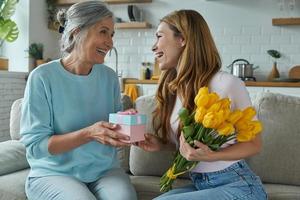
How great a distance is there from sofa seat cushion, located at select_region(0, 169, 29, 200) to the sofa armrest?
5cm

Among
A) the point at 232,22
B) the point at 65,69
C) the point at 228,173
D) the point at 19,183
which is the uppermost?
the point at 232,22

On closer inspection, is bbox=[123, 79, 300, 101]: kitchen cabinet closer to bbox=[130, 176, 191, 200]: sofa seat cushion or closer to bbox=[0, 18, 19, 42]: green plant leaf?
bbox=[130, 176, 191, 200]: sofa seat cushion

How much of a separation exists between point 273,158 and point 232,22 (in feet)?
10.5

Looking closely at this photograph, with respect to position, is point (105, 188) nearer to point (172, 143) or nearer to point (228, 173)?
point (172, 143)

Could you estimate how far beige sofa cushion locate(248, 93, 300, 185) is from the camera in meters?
1.89

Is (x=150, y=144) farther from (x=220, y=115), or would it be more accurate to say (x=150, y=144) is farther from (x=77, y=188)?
(x=220, y=115)

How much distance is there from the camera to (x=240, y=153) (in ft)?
4.52

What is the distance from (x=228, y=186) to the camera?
4.70 feet

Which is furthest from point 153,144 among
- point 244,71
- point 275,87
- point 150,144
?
point 244,71

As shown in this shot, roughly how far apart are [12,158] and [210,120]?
1.17 m

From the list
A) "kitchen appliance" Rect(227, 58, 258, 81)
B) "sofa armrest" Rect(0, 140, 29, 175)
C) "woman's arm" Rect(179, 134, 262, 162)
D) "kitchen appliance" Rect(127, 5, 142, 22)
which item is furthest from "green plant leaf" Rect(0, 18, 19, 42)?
"woman's arm" Rect(179, 134, 262, 162)

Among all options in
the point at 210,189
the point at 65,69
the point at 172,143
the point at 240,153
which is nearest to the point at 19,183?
the point at 65,69

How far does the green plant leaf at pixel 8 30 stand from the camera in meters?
3.97

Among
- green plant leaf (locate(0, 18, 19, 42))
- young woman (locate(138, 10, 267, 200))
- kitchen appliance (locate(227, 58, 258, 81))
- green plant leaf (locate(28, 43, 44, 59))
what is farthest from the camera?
green plant leaf (locate(28, 43, 44, 59))
